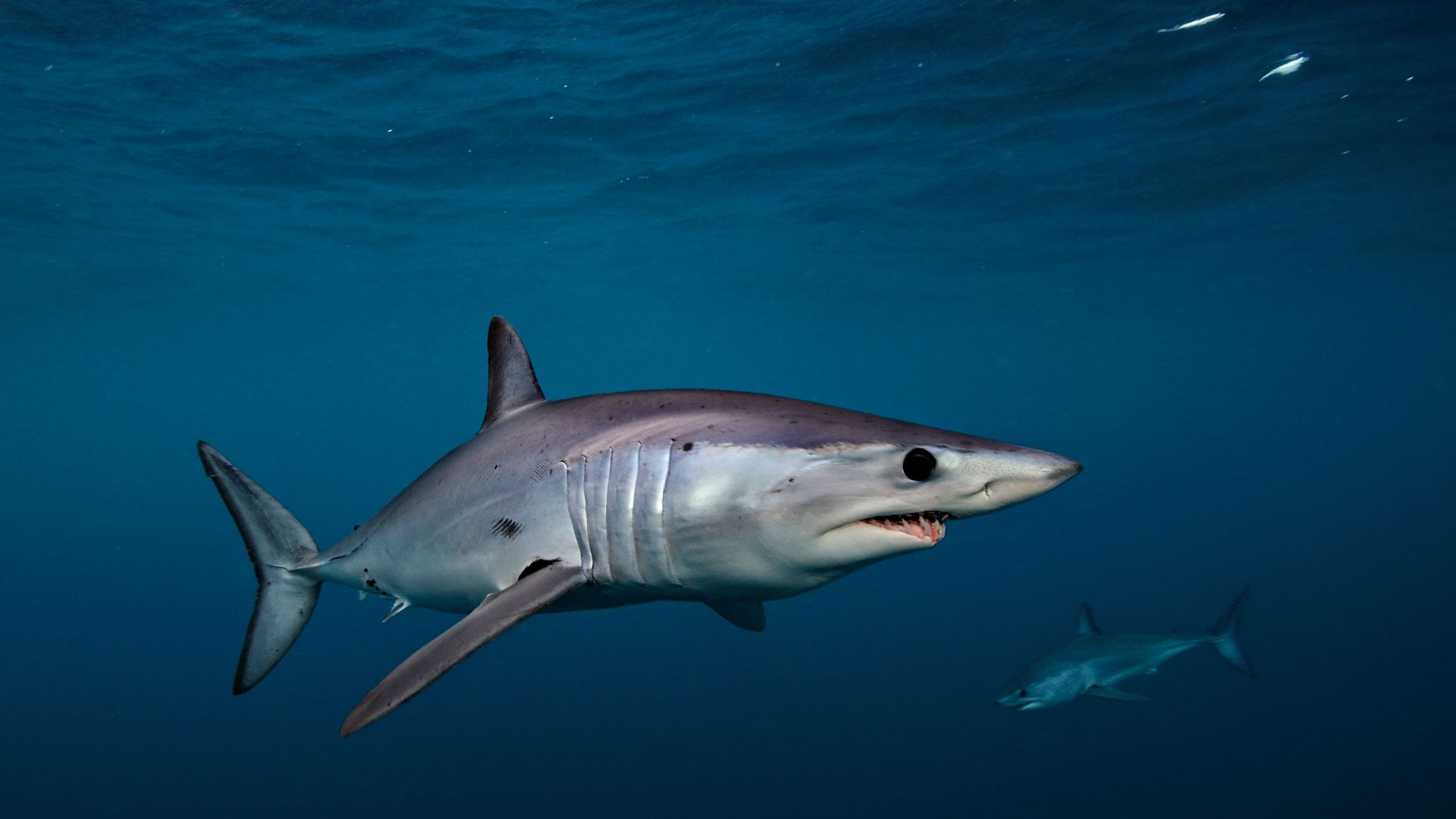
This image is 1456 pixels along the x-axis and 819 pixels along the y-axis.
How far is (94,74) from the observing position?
13.0 meters

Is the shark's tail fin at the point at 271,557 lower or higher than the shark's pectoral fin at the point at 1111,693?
higher

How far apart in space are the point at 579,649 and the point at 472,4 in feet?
41.4

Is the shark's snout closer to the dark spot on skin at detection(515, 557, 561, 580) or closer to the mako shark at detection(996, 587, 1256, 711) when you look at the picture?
the dark spot on skin at detection(515, 557, 561, 580)

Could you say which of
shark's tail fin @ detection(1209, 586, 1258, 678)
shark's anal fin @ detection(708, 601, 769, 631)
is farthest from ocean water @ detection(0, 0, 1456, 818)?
shark's anal fin @ detection(708, 601, 769, 631)

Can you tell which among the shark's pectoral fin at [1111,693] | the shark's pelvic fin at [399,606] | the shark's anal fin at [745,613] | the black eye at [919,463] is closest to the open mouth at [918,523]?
the black eye at [919,463]

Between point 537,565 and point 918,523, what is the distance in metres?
1.21

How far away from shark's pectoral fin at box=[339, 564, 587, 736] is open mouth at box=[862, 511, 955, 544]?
0.94 meters

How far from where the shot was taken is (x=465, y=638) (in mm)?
2188

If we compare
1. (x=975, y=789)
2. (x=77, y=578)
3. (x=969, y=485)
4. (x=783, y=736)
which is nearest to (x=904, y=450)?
(x=969, y=485)

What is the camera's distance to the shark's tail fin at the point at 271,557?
3.52 metres

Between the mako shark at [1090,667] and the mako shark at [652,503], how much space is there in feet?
19.7

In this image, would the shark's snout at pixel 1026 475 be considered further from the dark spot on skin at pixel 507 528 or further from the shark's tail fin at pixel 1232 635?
the shark's tail fin at pixel 1232 635

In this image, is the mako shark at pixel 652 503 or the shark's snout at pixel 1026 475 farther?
the mako shark at pixel 652 503

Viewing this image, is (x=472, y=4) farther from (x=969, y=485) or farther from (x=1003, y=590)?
(x=1003, y=590)
